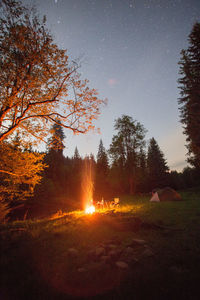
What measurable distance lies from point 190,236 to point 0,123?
10.8 m

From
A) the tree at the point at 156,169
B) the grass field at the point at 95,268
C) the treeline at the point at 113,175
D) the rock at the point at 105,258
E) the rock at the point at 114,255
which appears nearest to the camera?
the grass field at the point at 95,268

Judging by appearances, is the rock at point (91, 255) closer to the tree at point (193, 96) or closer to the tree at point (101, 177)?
the tree at point (193, 96)

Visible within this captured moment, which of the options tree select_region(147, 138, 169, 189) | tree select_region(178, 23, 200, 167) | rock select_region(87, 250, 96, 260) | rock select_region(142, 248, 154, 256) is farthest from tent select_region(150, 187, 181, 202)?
tree select_region(147, 138, 169, 189)

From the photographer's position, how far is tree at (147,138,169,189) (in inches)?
1439

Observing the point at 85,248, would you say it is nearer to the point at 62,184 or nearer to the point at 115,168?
the point at 115,168

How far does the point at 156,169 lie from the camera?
122ft

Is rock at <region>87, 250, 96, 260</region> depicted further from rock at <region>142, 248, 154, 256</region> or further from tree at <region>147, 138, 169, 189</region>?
tree at <region>147, 138, 169, 189</region>

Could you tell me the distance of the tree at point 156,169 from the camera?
3656 cm

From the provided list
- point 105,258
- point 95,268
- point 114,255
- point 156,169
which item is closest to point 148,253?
point 114,255

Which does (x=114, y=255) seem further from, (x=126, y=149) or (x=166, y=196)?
(x=126, y=149)

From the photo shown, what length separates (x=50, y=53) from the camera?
28.3ft

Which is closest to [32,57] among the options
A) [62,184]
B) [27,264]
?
[27,264]

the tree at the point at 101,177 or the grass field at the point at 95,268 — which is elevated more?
the tree at the point at 101,177

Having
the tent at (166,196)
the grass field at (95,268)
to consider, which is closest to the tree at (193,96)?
the tent at (166,196)
